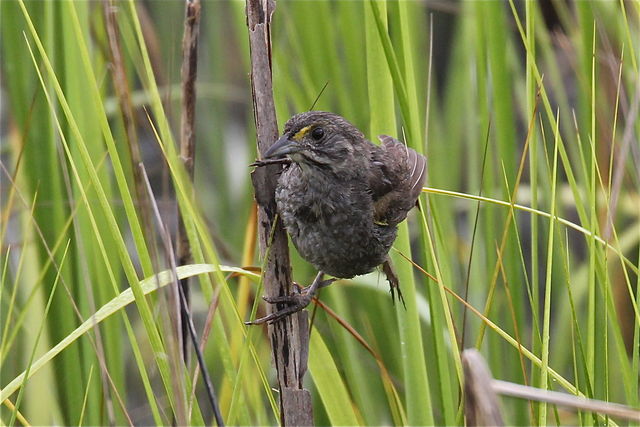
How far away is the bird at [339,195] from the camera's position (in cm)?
221

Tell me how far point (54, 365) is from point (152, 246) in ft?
4.80

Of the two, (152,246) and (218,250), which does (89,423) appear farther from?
(218,250)

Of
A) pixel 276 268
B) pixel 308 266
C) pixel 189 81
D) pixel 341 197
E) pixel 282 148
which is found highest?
pixel 189 81

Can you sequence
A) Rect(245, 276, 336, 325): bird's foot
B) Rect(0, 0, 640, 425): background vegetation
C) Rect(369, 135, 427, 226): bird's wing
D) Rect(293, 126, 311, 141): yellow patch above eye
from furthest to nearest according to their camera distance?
1. Rect(369, 135, 427, 226): bird's wing
2. Rect(293, 126, 311, 141): yellow patch above eye
3. Rect(245, 276, 336, 325): bird's foot
4. Rect(0, 0, 640, 425): background vegetation

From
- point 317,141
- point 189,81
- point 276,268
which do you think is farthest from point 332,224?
point 189,81

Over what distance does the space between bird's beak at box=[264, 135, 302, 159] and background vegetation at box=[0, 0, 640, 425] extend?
24cm

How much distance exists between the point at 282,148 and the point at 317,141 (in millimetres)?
250

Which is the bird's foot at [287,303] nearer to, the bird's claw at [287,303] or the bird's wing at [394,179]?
the bird's claw at [287,303]

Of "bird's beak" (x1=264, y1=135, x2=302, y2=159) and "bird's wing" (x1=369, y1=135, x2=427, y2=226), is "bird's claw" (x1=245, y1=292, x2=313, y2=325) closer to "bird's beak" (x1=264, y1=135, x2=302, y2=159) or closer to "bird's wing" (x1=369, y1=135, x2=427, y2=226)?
"bird's beak" (x1=264, y1=135, x2=302, y2=159)

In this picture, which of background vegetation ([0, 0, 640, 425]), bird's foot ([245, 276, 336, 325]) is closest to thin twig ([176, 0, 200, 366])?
background vegetation ([0, 0, 640, 425])

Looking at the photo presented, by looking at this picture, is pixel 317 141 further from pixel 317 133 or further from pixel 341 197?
pixel 341 197

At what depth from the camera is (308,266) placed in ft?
11.4

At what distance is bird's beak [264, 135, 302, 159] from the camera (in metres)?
1.97

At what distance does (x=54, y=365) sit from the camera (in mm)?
2656
